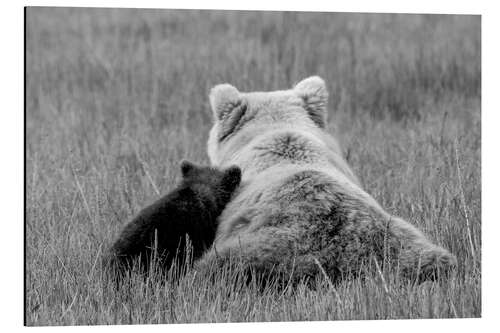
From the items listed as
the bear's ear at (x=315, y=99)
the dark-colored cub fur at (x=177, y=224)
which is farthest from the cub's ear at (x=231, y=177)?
the bear's ear at (x=315, y=99)

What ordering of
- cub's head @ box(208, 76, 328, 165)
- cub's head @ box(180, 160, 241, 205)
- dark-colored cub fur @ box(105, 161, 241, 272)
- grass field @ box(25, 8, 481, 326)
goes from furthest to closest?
cub's head @ box(208, 76, 328, 165), grass field @ box(25, 8, 481, 326), cub's head @ box(180, 160, 241, 205), dark-colored cub fur @ box(105, 161, 241, 272)

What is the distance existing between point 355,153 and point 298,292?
10.5 feet

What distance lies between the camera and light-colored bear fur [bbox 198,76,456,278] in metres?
5.67

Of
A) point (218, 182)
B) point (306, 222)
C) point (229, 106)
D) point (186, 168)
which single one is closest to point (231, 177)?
point (218, 182)

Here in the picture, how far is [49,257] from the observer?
6.53m

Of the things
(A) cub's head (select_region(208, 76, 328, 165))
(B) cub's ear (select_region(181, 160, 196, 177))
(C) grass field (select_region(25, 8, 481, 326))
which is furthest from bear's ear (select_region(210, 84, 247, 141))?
(C) grass field (select_region(25, 8, 481, 326))

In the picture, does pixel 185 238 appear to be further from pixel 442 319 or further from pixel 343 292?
pixel 442 319

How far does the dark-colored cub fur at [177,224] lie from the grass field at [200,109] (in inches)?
15.3

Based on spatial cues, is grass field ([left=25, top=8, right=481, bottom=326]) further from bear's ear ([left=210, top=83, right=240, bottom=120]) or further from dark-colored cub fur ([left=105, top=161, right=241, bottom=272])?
bear's ear ([left=210, top=83, right=240, bottom=120])

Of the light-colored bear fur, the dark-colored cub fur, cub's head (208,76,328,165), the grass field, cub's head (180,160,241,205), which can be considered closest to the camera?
the light-colored bear fur

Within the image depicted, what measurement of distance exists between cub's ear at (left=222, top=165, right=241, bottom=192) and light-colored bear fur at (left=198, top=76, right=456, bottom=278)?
0.06m

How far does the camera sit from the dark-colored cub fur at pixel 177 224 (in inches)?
232

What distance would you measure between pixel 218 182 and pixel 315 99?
1281 millimetres
